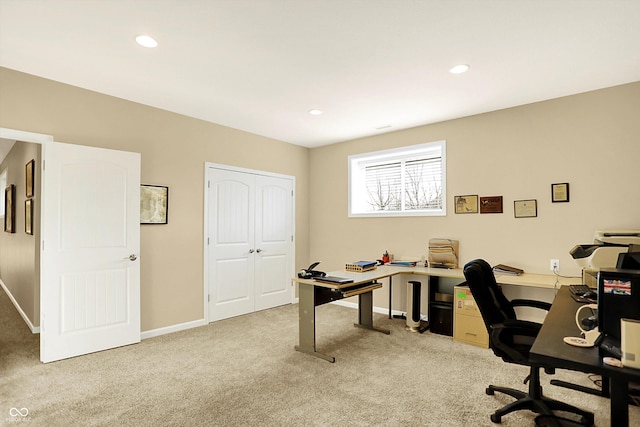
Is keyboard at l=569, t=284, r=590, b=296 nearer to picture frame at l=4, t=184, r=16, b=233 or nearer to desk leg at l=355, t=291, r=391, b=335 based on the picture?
desk leg at l=355, t=291, r=391, b=335

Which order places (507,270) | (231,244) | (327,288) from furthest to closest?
1. (231,244)
2. (507,270)
3. (327,288)

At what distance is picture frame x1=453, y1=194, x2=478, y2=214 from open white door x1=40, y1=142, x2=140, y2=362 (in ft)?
12.5

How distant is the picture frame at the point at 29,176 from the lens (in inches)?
171

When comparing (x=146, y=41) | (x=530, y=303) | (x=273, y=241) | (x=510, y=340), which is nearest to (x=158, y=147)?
(x=146, y=41)

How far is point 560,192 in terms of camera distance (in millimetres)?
Answer: 3711

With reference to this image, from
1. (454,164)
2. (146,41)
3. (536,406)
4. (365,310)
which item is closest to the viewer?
(536,406)

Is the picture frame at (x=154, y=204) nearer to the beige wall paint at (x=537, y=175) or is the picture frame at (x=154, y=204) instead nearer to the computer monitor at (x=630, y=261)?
the beige wall paint at (x=537, y=175)

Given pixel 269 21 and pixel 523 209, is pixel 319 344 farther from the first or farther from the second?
pixel 269 21

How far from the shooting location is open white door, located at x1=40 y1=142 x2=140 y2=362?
3.24 metres

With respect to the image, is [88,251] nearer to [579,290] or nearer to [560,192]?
[579,290]

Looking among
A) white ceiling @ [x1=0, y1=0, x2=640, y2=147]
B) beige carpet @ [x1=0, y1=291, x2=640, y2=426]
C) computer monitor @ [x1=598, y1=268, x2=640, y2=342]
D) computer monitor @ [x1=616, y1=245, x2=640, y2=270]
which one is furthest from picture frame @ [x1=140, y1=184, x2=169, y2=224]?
computer monitor @ [x1=616, y1=245, x2=640, y2=270]

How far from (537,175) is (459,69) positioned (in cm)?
168

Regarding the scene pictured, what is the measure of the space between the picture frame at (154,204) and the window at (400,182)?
2709 mm

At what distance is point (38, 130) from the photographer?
328cm
